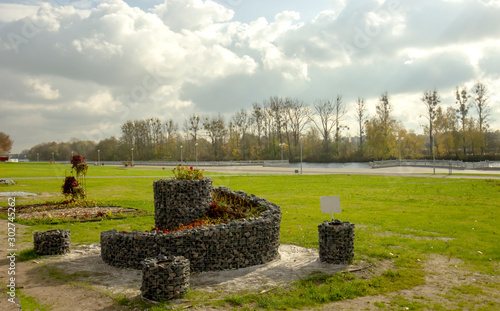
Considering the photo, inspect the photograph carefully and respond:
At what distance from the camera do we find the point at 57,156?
120625 millimetres

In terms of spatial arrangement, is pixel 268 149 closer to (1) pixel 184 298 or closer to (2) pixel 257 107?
(2) pixel 257 107

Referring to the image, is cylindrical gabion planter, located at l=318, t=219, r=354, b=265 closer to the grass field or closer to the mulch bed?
the grass field

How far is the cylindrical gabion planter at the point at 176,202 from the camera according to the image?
9.37m

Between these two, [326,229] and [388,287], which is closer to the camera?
[388,287]

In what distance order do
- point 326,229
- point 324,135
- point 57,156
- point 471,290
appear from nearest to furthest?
point 471,290 < point 326,229 < point 324,135 < point 57,156

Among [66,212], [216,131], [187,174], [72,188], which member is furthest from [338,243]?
[216,131]

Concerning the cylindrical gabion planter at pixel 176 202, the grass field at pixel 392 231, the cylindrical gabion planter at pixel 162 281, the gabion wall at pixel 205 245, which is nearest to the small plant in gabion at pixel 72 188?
the grass field at pixel 392 231

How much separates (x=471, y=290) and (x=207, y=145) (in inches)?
3839

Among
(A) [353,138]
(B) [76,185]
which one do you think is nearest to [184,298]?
(B) [76,185]

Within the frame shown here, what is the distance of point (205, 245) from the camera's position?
788cm

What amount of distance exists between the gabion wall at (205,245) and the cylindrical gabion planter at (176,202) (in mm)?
1353

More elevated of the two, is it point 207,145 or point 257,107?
point 257,107

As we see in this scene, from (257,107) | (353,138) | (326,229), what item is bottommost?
(326,229)

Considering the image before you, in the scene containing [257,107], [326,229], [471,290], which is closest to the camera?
[471,290]
